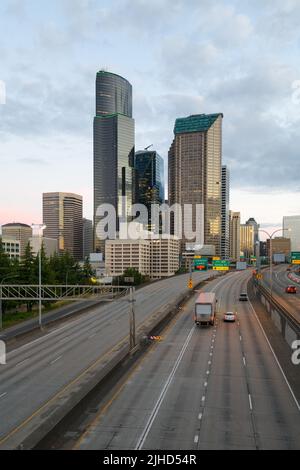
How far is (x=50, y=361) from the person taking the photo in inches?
1462

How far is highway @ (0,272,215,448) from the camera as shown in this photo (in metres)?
24.7

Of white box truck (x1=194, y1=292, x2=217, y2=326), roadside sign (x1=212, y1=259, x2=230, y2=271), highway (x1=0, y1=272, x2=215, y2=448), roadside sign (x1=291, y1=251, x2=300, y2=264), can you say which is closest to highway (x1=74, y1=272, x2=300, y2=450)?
highway (x1=0, y1=272, x2=215, y2=448)

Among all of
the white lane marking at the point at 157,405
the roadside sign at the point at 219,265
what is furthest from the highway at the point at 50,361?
the roadside sign at the point at 219,265

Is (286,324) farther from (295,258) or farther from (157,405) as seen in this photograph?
(295,258)

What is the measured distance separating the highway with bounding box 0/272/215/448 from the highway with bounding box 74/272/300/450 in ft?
14.5

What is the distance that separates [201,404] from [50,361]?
17.1 metres

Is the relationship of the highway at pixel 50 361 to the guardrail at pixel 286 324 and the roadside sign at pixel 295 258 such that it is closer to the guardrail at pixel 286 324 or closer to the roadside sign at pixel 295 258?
the guardrail at pixel 286 324

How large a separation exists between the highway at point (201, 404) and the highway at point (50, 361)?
4.43 m

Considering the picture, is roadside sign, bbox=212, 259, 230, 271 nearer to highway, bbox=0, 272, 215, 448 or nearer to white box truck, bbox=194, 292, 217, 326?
highway, bbox=0, 272, 215, 448

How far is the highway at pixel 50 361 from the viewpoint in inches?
974

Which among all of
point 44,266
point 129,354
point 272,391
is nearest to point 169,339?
point 129,354

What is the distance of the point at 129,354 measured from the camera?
3775 centimetres

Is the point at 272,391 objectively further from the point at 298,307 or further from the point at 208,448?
the point at 298,307
